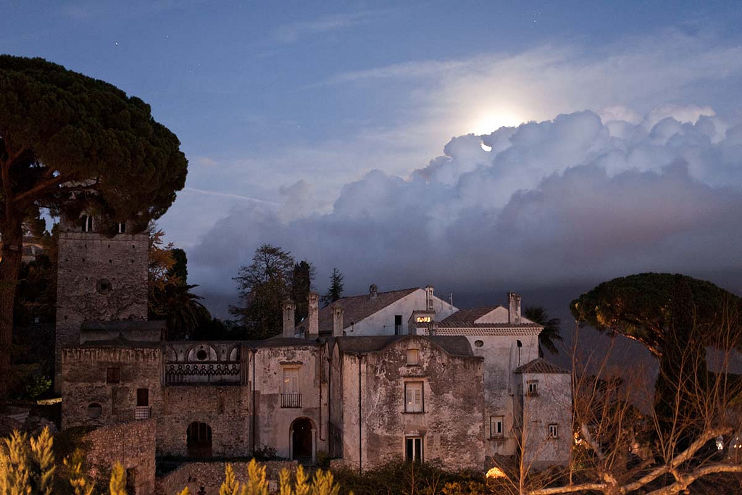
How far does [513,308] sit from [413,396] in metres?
11.9

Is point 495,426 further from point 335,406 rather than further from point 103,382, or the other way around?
point 103,382

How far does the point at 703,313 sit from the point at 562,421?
9026mm

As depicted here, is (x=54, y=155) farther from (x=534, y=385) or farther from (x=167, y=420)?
(x=534, y=385)

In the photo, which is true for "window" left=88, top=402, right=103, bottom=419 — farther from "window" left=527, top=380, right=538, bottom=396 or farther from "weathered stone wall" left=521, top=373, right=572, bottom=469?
"window" left=527, top=380, right=538, bottom=396

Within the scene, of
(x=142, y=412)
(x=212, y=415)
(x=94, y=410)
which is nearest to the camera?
(x=94, y=410)

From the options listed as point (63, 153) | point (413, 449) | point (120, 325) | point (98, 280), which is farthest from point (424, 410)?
point (98, 280)

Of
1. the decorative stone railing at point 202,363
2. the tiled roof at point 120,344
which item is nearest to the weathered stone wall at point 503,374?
the decorative stone railing at point 202,363

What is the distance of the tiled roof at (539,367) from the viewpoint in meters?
38.4

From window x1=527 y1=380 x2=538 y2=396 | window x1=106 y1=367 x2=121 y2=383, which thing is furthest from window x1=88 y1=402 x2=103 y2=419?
window x1=527 y1=380 x2=538 y2=396

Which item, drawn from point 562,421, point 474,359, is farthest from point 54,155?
point 562,421

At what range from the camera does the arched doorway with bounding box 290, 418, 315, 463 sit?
3595cm

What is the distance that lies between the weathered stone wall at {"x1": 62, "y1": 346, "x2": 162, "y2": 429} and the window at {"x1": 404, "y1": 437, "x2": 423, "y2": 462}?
36.7 feet

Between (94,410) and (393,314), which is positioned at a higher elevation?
(393,314)

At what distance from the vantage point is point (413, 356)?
103 ft
